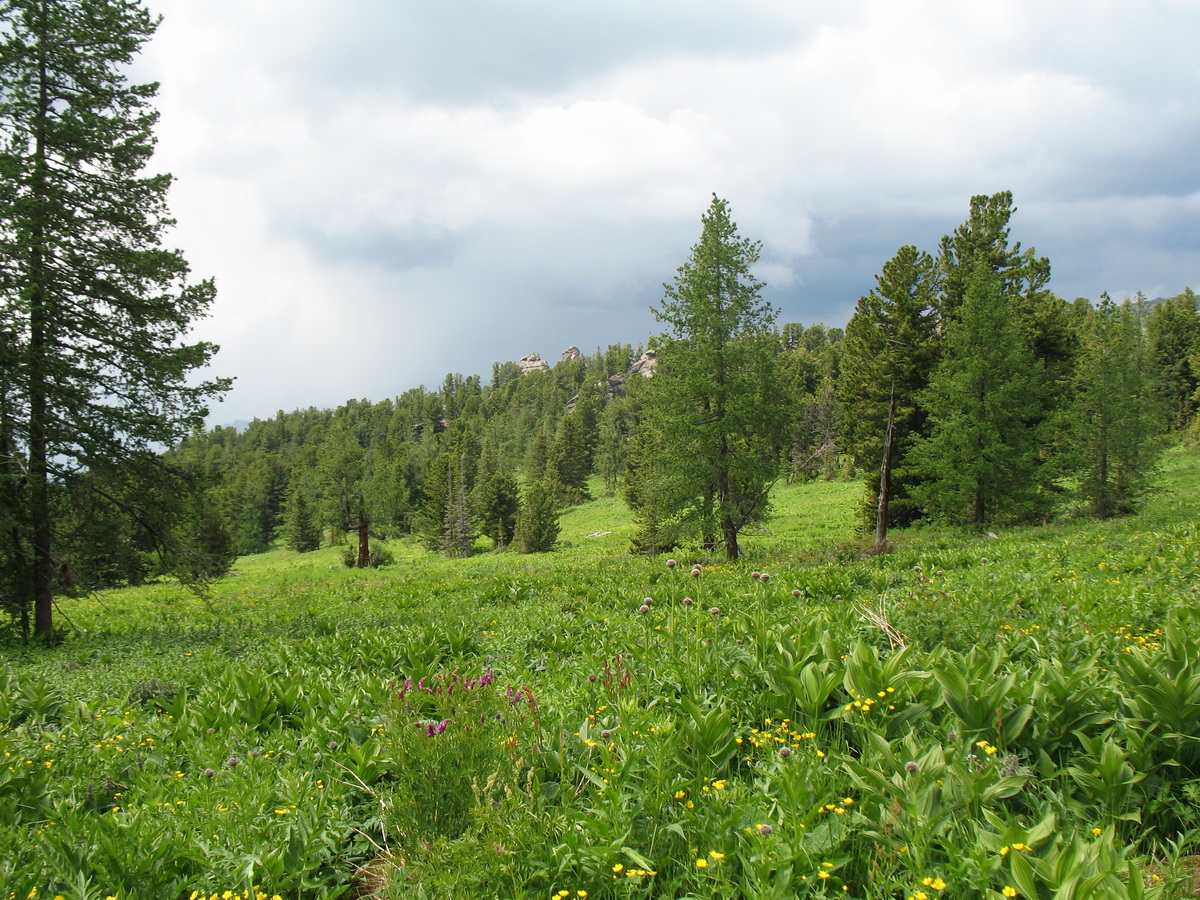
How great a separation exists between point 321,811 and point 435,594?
1264cm

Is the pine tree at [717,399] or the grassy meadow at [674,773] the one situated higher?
the pine tree at [717,399]

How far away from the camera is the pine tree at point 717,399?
1900 cm

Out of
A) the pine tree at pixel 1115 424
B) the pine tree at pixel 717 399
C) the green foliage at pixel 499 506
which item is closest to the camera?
the pine tree at pixel 717 399

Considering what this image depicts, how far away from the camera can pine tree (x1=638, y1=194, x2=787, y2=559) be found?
19.0 m

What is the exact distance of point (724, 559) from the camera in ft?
64.3

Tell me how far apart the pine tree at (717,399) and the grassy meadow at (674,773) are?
41.7 ft

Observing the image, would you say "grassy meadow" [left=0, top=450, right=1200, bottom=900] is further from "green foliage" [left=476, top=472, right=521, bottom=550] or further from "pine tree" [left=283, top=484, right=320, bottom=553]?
"pine tree" [left=283, top=484, right=320, bottom=553]

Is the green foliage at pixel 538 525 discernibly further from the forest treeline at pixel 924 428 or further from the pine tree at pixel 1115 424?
the pine tree at pixel 1115 424

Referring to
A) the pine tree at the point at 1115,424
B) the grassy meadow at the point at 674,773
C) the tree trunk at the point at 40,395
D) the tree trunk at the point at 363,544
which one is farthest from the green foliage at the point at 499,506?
the grassy meadow at the point at 674,773

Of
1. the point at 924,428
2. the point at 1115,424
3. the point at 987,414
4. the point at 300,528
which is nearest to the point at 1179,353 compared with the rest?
the point at 1115,424

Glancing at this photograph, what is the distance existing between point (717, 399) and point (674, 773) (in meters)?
16.6

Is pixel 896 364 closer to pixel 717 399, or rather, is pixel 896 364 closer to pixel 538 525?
pixel 717 399

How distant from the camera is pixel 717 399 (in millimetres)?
19359

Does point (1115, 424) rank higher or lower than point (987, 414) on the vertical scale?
lower
